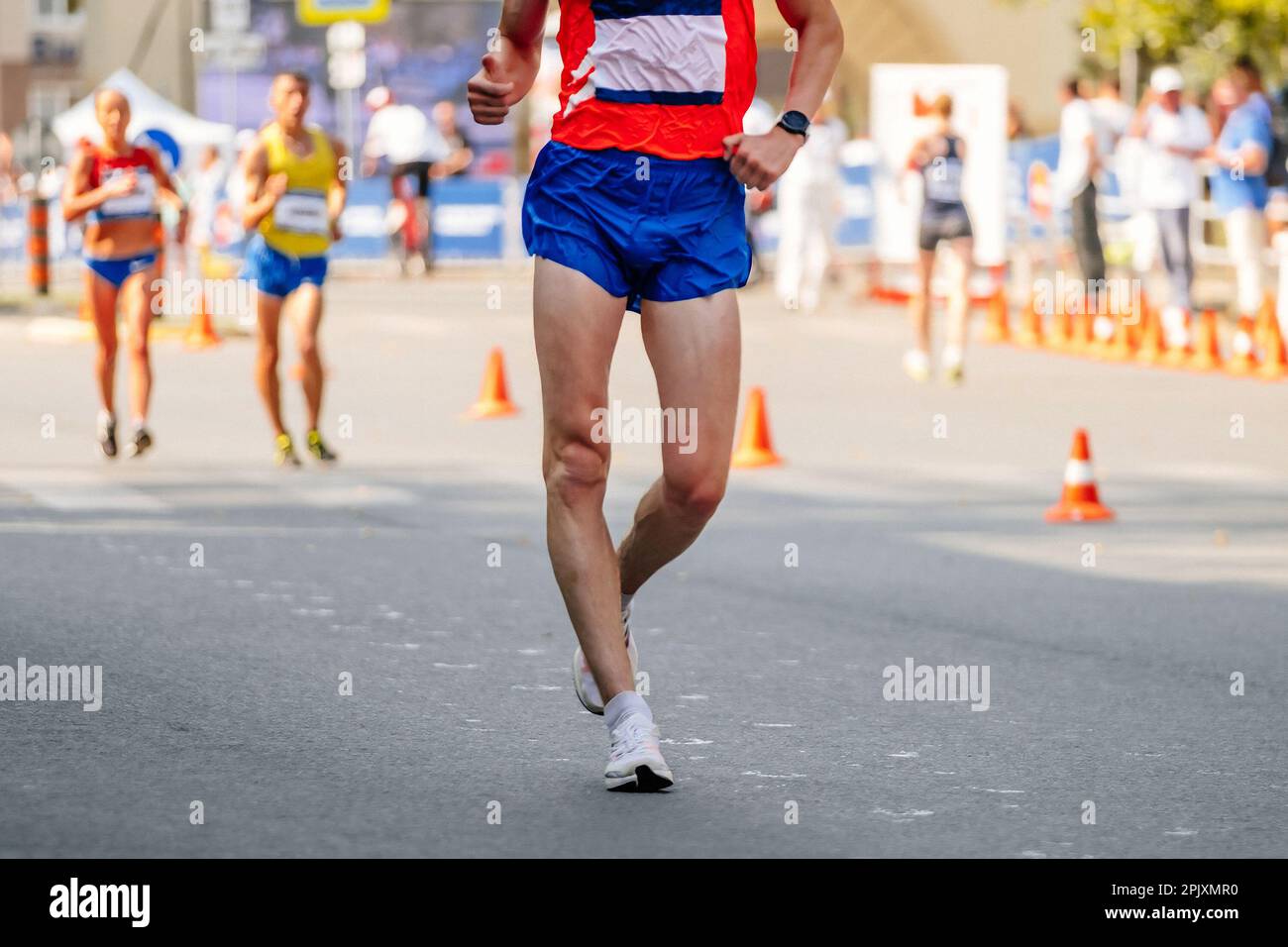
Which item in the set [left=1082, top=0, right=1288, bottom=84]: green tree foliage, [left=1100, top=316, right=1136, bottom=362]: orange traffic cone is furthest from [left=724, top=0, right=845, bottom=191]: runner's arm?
[left=1082, top=0, right=1288, bottom=84]: green tree foliage

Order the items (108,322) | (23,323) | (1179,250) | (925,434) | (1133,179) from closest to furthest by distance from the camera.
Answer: (108,322) < (925,434) < (1179,250) < (1133,179) < (23,323)

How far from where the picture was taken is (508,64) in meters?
6.16

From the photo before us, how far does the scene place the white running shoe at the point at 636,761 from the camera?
5.77 metres

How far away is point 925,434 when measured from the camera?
14.7 metres

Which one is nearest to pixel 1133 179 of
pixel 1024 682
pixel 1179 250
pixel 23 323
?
pixel 1179 250

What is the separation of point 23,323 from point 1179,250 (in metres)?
10.8

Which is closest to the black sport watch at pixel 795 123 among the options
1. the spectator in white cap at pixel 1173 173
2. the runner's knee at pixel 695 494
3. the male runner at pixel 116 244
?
the runner's knee at pixel 695 494

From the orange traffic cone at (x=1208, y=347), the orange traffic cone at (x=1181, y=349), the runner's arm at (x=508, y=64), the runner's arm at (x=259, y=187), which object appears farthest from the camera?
the orange traffic cone at (x=1181, y=349)

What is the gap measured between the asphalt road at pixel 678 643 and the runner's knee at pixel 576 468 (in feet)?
2.18

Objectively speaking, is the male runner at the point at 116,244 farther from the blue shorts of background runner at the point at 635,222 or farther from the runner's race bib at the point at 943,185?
the blue shorts of background runner at the point at 635,222

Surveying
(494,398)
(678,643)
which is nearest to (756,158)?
(678,643)

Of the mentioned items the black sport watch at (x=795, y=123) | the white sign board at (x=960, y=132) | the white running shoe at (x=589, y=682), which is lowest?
the white running shoe at (x=589, y=682)

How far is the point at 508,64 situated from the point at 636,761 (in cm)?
170

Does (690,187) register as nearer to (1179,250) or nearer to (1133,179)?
(1179,250)
